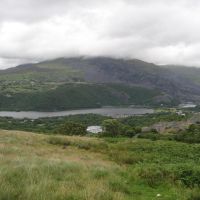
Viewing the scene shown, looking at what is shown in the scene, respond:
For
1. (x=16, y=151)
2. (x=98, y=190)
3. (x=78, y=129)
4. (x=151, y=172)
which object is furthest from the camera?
(x=78, y=129)

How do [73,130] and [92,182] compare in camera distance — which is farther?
[73,130]

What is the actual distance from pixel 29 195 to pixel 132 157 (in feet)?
43.0

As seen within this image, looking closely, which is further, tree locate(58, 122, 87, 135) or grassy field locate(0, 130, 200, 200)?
tree locate(58, 122, 87, 135)

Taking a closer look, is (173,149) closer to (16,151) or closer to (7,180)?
(16,151)

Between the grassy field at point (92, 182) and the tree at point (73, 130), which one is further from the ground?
the grassy field at point (92, 182)

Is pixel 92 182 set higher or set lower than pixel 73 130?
higher

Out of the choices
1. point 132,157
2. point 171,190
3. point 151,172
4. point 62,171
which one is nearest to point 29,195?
point 62,171

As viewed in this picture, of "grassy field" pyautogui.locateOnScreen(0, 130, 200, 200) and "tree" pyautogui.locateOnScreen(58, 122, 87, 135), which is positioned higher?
"grassy field" pyautogui.locateOnScreen(0, 130, 200, 200)

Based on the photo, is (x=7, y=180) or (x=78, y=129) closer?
(x=7, y=180)

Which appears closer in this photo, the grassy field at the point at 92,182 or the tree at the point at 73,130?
the grassy field at the point at 92,182

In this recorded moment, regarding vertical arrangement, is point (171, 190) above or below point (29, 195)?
below

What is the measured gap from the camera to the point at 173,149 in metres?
27.5

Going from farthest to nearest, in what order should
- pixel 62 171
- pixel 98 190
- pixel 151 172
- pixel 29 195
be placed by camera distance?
pixel 151 172, pixel 62 171, pixel 98 190, pixel 29 195

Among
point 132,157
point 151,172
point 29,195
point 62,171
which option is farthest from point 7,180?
point 132,157
